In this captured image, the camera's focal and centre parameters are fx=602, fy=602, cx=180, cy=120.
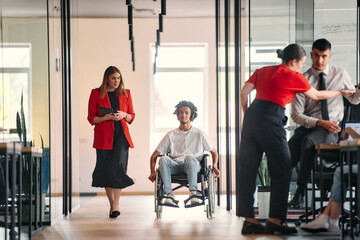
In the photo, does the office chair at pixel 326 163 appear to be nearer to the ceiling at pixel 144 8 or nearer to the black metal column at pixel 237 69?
the black metal column at pixel 237 69

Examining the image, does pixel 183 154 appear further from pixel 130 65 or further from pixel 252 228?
pixel 130 65

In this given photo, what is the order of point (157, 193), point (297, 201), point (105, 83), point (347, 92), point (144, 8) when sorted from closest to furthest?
point (347, 92) → point (297, 201) → point (157, 193) → point (105, 83) → point (144, 8)

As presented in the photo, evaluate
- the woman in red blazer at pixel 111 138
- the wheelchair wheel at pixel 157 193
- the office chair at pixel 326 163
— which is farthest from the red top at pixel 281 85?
the woman in red blazer at pixel 111 138

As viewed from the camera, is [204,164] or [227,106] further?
[227,106]

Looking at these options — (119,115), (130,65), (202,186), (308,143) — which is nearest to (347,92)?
(308,143)

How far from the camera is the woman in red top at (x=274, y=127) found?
383cm

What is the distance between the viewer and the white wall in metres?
9.50

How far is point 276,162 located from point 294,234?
0.48 metres

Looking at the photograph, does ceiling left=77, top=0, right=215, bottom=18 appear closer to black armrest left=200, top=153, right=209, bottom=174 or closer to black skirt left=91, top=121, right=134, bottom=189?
black skirt left=91, top=121, right=134, bottom=189

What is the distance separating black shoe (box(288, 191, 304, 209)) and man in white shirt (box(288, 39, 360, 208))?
0.38 ft

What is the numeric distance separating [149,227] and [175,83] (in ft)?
17.7

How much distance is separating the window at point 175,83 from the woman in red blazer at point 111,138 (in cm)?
415

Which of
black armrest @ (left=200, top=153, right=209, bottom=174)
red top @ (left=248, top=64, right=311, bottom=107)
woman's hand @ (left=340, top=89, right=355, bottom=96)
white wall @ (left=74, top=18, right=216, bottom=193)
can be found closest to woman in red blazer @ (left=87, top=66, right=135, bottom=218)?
black armrest @ (left=200, top=153, right=209, bottom=174)

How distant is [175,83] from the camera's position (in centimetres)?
978
